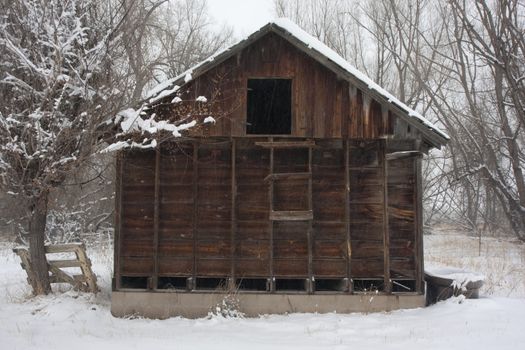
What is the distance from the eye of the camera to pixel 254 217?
419 inches

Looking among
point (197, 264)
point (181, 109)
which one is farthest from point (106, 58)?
point (197, 264)

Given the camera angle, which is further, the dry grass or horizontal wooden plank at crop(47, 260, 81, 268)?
the dry grass

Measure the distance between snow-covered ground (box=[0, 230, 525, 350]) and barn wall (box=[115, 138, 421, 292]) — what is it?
34.0 inches

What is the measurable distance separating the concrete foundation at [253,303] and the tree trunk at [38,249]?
1.92 metres

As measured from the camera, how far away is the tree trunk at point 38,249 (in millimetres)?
11164

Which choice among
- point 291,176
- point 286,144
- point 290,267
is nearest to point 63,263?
point 290,267

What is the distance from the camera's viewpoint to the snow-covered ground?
8.23 m

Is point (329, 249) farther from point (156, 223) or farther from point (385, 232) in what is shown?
point (156, 223)

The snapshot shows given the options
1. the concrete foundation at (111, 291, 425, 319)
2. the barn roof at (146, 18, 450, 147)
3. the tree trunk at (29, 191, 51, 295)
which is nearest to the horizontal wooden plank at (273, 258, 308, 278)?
the concrete foundation at (111, 291, 425, 319)

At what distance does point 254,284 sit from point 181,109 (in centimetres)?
411

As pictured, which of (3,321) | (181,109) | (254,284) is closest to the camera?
(3,321)

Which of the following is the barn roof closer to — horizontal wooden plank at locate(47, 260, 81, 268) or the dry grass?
horizontal wooden plank at locate(47, 260, 81, 268)

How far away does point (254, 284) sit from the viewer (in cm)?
1151

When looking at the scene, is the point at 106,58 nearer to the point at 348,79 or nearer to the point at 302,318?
the point at 348,79
